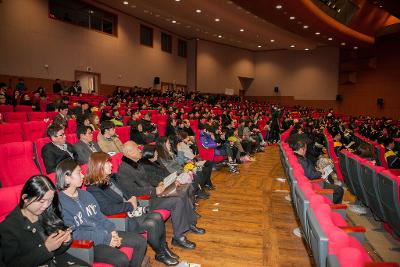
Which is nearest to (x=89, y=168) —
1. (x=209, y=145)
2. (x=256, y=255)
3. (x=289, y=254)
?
(x=256, y=255)

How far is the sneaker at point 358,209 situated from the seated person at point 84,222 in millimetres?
3165

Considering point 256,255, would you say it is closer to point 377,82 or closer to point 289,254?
point 289,254

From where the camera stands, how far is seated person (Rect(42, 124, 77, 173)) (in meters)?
3.53

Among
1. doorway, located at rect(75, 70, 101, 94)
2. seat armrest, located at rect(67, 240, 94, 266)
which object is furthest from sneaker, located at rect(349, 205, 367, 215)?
doorway, located at rect(75, 70, 101, 94)

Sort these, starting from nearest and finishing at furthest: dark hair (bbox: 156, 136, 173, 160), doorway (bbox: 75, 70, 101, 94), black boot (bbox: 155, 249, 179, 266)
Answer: black boot (bbox: 155, 249, 179, 266), dark hair (bbox: 156, 136, 173, 160), doorway (bbox: 75, 70, 101, 94)

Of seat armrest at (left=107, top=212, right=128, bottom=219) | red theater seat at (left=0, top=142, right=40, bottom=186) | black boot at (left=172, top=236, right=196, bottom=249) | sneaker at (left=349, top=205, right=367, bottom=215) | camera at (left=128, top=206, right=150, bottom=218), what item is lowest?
sneaker at (left=349, top=205, right=367, bottom=215)

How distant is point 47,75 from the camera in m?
11.3

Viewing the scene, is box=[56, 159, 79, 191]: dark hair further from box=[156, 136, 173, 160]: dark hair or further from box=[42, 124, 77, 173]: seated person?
box=[156, 136, 173, 160]: dark hair

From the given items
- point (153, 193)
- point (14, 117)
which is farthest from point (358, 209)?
point (14, 117)

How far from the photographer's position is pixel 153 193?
3.23 m

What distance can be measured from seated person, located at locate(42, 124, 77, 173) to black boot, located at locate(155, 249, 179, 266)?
1.58 metres

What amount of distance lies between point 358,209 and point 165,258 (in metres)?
2.88

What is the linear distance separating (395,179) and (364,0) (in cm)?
1446

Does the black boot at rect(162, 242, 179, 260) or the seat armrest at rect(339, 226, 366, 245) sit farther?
the black boot at rect(162, 242, 179, 260)
